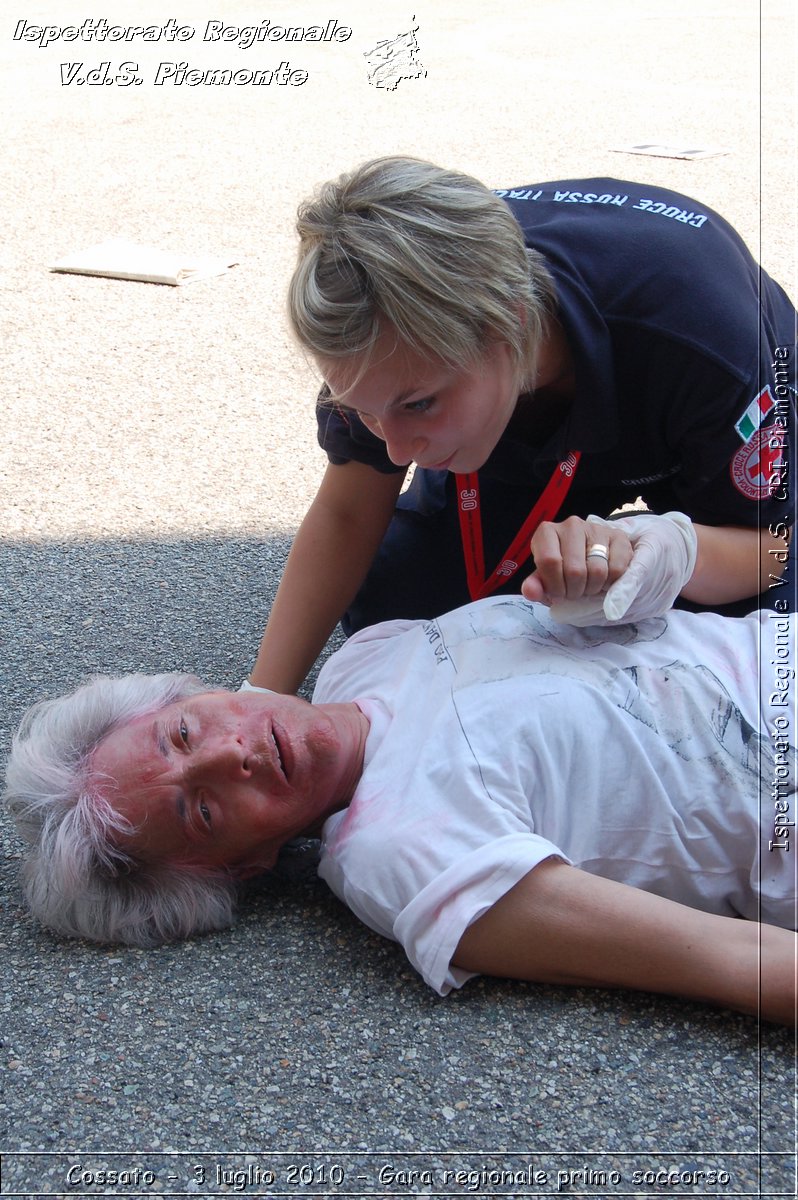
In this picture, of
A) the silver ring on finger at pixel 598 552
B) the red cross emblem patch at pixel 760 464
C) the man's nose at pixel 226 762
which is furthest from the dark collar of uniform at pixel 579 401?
the man's nose at pixel 226 762

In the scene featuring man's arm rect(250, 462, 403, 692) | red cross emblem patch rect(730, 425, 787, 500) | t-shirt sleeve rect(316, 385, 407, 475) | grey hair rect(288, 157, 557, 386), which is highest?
grey hair rect(288, 157, 557, 386)

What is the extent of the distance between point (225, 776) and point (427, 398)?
0.63m

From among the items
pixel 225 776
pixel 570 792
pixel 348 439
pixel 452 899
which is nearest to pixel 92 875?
pixel 225 776

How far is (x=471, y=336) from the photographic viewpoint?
1.71 metres

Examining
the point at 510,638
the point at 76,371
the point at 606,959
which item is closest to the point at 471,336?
the point at 510,638

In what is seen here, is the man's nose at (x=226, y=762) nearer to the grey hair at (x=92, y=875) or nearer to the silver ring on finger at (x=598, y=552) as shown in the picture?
the grey hair at (x=92, y=875)

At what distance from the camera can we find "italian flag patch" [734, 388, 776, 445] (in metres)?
1.90

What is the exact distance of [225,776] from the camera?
177 centimetres

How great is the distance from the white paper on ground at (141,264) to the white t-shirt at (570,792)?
3.41 m

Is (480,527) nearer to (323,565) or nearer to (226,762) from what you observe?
(323,565)

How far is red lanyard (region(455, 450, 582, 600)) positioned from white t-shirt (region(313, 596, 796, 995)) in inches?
13.8

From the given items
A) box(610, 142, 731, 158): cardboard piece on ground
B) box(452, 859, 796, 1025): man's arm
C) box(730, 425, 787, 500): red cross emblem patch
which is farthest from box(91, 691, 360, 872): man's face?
box(610, 142, 731, 158): cardboard piece on ground

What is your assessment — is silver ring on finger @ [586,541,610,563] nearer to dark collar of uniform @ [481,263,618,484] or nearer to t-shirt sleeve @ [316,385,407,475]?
dark collar of uniform @ [481,263,618,484]

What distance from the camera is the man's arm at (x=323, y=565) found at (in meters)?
2.25
